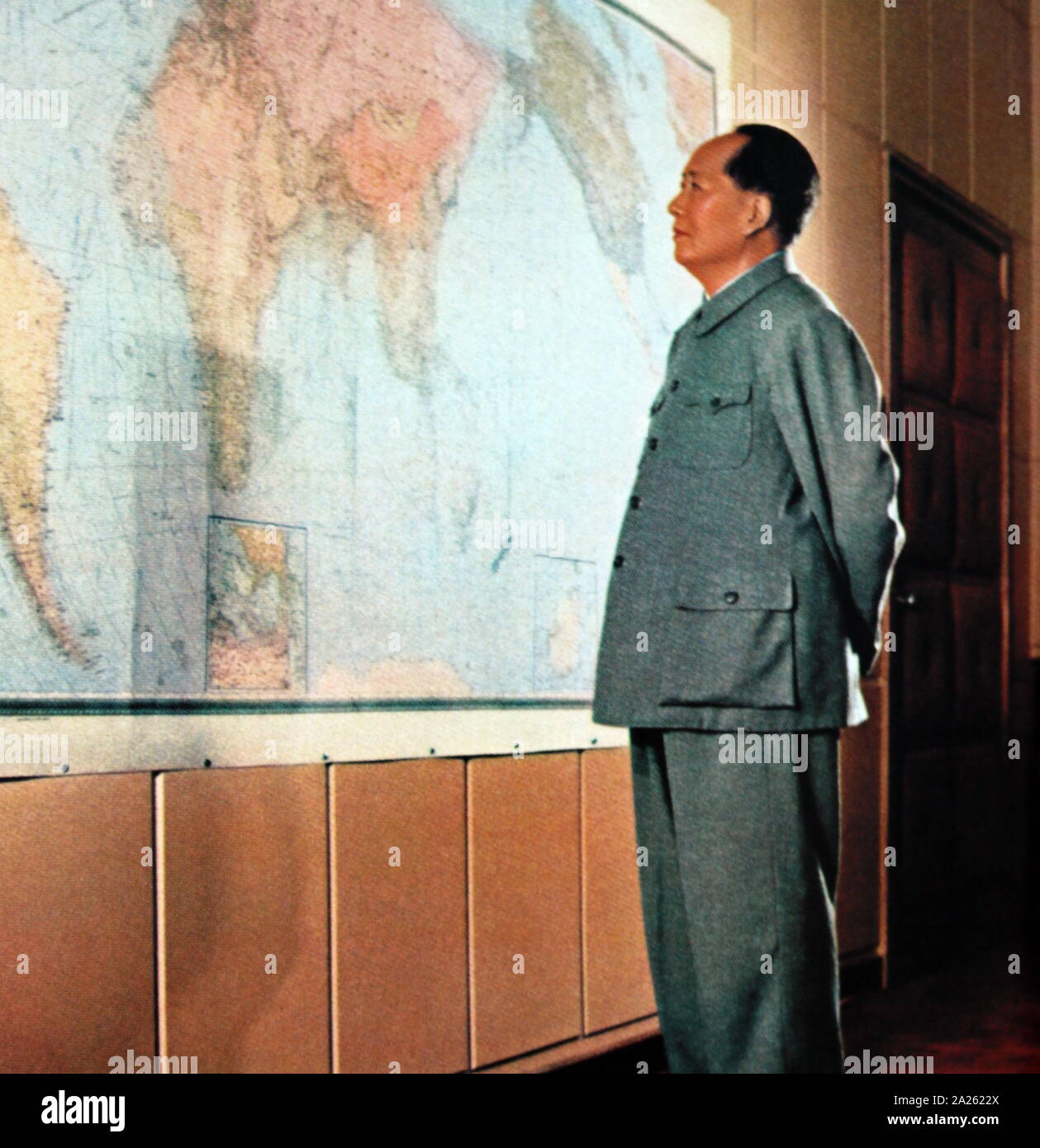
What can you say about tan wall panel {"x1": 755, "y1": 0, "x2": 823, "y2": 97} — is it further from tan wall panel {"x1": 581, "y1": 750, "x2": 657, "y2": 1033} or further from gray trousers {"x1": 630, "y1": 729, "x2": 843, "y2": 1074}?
gray trousers {"x1": 630, "y1": 729, "x2": 843, "y2": 1074}

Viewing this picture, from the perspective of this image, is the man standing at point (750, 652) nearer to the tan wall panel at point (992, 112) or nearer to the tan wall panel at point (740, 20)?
the tan wall panel at point (740, 20)

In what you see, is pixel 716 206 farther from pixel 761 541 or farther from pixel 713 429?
pixel 761 541

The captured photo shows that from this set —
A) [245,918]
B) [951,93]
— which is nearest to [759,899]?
[245,918]

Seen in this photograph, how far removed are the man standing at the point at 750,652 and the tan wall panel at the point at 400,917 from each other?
402mm

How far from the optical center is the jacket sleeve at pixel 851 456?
1.85m

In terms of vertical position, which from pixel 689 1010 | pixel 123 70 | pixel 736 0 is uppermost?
pixel 736 0

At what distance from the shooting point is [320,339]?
210cm

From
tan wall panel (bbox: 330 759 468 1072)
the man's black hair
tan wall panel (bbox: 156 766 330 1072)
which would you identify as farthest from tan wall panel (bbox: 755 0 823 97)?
tan wall panel (bbox: 156 766 330 1072)

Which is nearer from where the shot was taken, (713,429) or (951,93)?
(713,429)

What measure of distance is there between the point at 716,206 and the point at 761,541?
1.71 feet

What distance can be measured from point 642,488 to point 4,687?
89 cm

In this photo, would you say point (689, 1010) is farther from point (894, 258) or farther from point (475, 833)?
point (894, 258)

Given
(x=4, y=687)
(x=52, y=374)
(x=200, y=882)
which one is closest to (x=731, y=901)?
(x=200, y=882)

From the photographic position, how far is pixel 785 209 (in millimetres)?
2066
